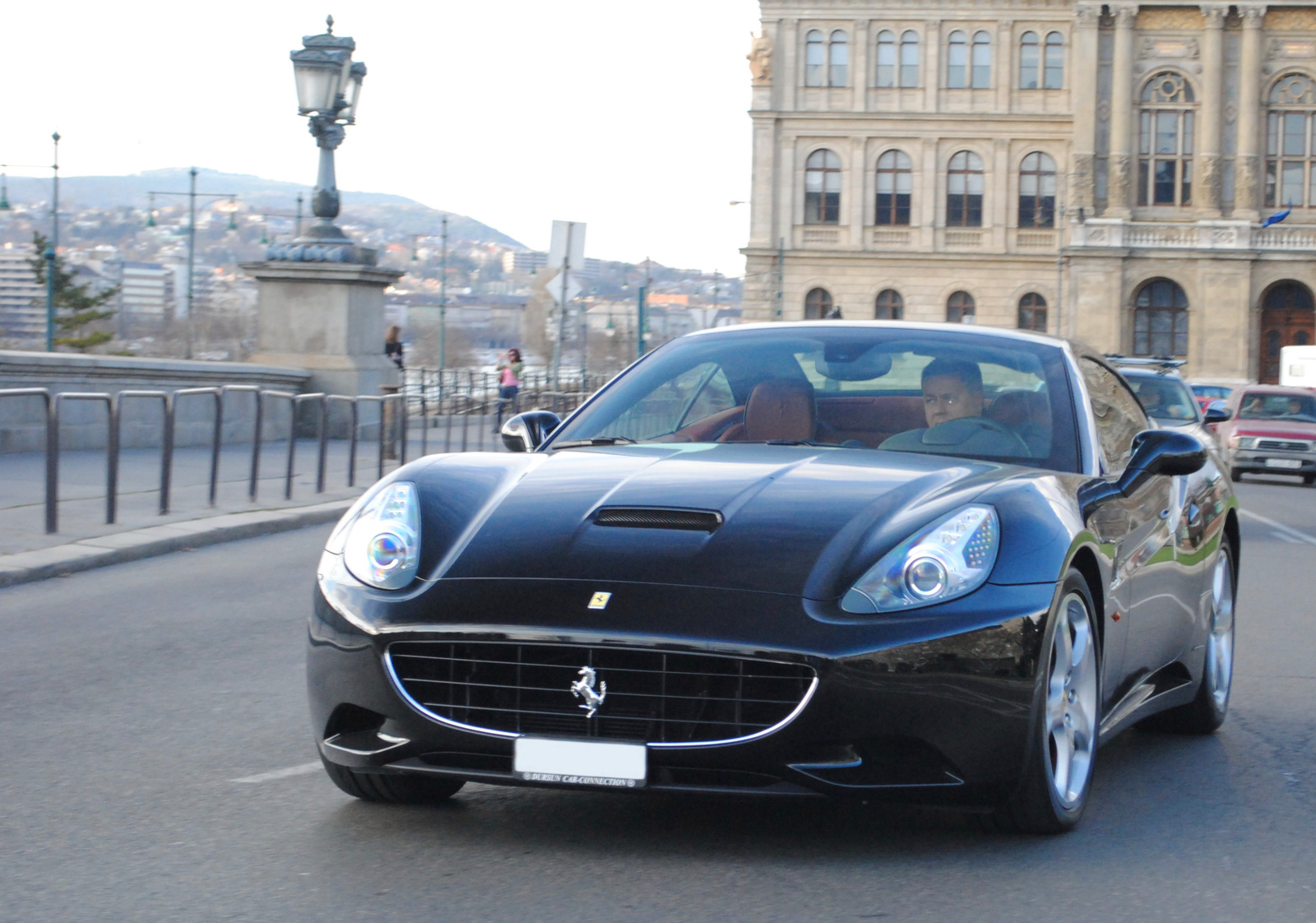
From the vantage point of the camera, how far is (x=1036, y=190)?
7906 centimetres

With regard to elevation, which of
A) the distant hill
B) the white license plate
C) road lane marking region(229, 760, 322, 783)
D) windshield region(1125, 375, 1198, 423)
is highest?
the distant hill

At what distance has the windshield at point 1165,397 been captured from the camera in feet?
52.1

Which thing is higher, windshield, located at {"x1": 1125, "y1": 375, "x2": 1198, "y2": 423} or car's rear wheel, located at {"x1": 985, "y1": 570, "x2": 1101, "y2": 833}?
windshield, located at {"x1": 1125, "y1": 375, "x2": 1198, "y2": 423}

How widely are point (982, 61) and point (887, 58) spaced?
4387mm

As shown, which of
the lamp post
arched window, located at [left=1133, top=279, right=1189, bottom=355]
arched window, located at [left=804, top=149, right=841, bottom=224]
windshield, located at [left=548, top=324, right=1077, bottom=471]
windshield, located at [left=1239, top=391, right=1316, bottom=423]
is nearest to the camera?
windshield, located at [left=548, top=324, right=1077, bottom=471]

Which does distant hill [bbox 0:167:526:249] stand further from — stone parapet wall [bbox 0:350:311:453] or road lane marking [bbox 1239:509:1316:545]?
road lane marking [bbox 1239:509:1316:545]

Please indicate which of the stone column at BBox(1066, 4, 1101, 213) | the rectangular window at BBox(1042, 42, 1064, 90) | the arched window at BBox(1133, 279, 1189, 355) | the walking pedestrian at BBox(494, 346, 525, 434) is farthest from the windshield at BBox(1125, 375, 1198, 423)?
the rectangular window at BBox(1042, 42, 1064, 90)

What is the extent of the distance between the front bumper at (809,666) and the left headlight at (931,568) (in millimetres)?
43

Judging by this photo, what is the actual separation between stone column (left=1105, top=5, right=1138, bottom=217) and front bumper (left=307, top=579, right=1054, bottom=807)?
7284 centimetres

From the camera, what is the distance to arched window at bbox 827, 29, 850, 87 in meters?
79.4

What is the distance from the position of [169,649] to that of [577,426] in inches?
121

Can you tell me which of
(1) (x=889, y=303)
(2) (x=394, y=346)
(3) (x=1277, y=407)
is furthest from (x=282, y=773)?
(1) (x=889, y=303)

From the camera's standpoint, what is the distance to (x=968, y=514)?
4.07 meters

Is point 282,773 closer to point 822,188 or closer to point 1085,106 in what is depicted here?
point 1085,106
